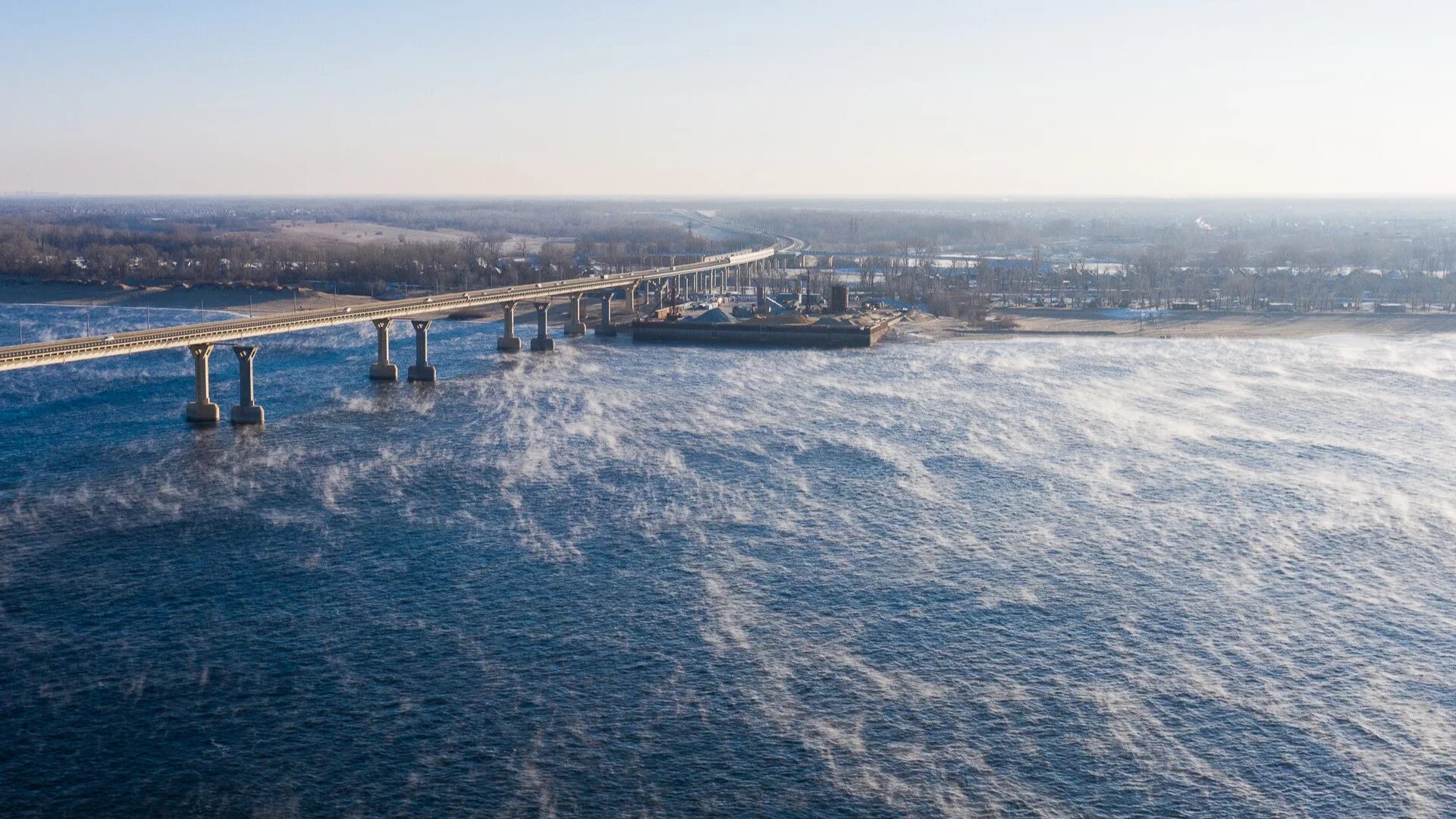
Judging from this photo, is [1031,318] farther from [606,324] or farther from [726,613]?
[726,613]

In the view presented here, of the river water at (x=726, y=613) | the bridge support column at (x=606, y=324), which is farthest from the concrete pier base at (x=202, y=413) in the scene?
the bridge support column at (x=606, y=324)

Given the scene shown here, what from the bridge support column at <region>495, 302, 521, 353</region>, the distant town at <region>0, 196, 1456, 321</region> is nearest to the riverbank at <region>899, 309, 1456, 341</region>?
the distant town at <region>0, 196, 1456, 321</region>

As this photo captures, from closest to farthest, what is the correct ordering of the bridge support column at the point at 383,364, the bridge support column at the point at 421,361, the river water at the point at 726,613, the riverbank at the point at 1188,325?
1. the river water at the point at 726,613
2. the bridge support column at the point at 383,364
3. the bridge support column at the point at 421,361
4. the riverbank at the point at 1188,325

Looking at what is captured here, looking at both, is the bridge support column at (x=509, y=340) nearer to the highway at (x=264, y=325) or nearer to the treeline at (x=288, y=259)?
the highway at (x=264, y=325)

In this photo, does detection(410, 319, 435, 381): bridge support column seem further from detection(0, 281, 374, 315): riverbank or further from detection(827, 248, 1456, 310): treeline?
detection(827, 248, 1456, 310): treeline

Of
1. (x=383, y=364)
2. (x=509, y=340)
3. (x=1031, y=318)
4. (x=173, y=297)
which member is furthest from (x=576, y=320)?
(x=173, y=297)

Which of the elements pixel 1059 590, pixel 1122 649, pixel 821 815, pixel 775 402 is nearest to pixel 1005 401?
pixel 775 402

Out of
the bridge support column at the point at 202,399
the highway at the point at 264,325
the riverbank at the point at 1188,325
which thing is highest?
the highway at the point at 264,325
